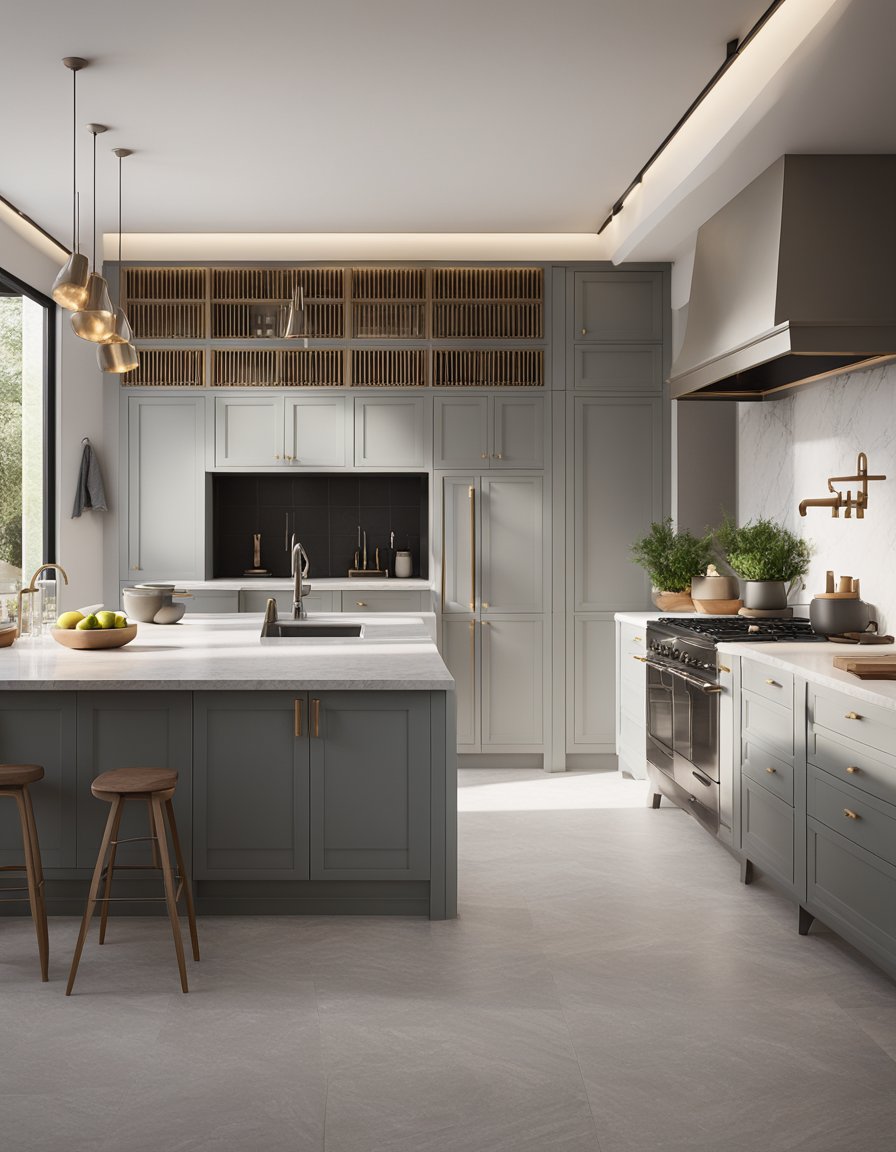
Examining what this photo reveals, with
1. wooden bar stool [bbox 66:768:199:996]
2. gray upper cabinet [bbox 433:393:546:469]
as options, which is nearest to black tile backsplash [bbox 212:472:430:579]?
gray upper cabinet [bbox 433:393:546:469]

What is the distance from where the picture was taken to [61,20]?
11.4ft

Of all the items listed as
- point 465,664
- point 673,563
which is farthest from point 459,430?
point 673,563

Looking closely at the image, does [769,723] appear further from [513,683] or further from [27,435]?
[27,435]

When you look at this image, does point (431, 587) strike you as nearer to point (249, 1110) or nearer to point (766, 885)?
point (766, 885)

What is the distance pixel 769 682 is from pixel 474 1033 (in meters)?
1.64

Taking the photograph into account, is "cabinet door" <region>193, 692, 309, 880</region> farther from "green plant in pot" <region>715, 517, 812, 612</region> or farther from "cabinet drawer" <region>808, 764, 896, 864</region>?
"green plant in pot" <region>715, 517, 812, 612</region>

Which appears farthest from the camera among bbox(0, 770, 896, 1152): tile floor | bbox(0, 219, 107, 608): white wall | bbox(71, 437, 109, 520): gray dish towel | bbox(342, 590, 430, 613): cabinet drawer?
bbox(342, 590, 430, 613): cabinet drawer

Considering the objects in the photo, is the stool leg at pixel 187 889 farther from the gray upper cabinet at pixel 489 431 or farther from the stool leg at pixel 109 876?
the gray upper cabinet at pixel 489 431

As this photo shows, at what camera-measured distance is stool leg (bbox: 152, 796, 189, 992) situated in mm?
2938

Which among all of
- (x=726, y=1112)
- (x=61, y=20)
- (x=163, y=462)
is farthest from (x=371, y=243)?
(x=726, y=1112)

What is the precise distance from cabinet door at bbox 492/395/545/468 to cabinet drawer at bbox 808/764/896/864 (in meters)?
3.18

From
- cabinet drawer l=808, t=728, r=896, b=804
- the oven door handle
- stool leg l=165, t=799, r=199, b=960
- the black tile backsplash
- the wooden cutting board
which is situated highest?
the black tile backsplash

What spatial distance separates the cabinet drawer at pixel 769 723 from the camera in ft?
11.6

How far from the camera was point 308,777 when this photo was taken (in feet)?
11.4
